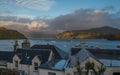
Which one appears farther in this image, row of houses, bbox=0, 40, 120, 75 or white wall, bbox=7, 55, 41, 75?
white wall, bbox=7, 55, 41, 75

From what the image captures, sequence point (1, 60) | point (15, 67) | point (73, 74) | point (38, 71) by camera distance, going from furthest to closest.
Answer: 1. point (1, 60)
2. point (15, 67)
3. point (38, 71)
4. point (73, 74)

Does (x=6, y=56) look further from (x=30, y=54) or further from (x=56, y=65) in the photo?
(x=56, y=65)

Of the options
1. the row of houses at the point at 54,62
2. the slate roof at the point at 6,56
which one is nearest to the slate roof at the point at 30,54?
the row of houses at the point at 54,62

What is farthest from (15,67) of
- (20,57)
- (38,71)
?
(38,71)

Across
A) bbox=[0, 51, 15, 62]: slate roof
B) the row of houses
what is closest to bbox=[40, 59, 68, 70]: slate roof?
the row of houses

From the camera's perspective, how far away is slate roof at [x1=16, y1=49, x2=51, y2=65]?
4282 cm

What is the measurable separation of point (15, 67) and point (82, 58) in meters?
11.2

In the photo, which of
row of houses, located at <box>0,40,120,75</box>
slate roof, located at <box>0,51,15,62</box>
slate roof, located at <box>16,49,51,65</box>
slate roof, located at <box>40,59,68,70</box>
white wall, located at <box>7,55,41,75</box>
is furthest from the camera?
slate roof, located at <box>0,51,15,62</box>

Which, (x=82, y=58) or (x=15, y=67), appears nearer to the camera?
(x=82, y=58)

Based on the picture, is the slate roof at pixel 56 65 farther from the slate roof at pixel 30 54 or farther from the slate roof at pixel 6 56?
the slate roof at pixel 6 56

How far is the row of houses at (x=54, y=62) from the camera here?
39.1m

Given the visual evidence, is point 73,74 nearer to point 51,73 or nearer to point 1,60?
point 51,73

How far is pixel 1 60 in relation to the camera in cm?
4803

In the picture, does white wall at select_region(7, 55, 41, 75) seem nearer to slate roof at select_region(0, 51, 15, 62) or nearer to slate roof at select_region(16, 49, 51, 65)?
slate roof at select_region(16, 49, 51, 65)
